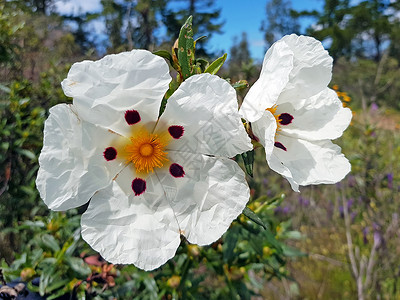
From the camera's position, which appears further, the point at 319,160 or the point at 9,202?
the point at 9,202

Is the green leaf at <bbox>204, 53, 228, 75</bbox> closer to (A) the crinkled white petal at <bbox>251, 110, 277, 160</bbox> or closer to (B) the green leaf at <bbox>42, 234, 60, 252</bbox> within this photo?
(A) the crinkled white petal at <bbox>251, 110, 277, 160</bbox>

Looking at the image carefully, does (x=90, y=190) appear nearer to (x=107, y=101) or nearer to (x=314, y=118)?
(x=107, y=101)

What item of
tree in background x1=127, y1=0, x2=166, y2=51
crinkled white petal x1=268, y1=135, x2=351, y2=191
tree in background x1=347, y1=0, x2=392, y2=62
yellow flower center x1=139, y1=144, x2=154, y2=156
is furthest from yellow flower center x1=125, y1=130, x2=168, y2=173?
tree in background x1=347, y1=0, x2=392, y2=62

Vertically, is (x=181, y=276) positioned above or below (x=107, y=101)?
below

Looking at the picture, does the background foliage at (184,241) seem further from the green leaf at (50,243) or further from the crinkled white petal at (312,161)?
the crinkled white petal at (312,161)


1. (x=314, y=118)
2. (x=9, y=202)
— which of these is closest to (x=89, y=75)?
(x=314, y=118)

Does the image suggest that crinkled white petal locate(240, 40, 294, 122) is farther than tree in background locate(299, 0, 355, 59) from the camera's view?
No

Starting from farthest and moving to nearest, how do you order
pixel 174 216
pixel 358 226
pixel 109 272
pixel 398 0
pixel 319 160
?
pixel 398 0 → pixel 358 226 → pixel 109 272 → pixel 319 160 → pixel 174 216
